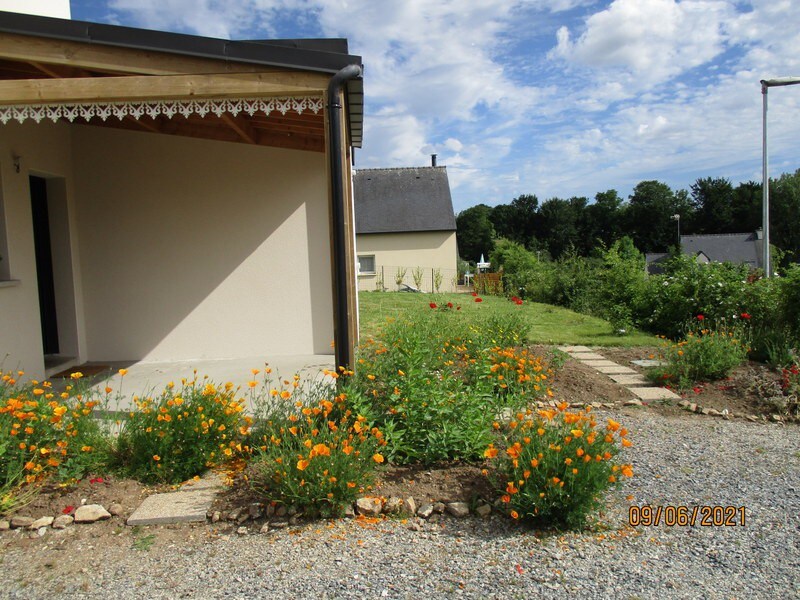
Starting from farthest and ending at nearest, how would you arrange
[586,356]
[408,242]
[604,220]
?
[604,220] → [408,242] → [586,356]

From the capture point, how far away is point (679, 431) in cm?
476

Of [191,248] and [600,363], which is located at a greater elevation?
[191,248]

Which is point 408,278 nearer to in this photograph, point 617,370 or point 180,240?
point 180,240

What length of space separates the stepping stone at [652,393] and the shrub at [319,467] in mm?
3301

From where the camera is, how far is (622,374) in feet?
22.1

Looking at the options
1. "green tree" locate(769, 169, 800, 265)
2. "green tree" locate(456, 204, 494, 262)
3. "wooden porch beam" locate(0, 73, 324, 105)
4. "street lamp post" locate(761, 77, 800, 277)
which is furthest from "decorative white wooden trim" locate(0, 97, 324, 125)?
"green tree" locate(456, 204, 494, 262)

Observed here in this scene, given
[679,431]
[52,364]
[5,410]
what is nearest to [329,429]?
[5,410]

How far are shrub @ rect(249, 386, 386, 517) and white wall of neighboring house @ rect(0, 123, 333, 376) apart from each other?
4.13 metres

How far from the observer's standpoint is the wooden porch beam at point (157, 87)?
4.12m

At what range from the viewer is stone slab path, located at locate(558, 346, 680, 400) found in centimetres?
585

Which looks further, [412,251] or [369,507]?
[412,251]

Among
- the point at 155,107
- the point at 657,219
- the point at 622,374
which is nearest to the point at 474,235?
the point at 657,219

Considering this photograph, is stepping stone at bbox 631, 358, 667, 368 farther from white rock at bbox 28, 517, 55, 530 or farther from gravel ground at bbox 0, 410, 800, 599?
white rock at bbox 28, 517, 55, 530

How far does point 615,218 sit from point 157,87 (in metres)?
67.2
